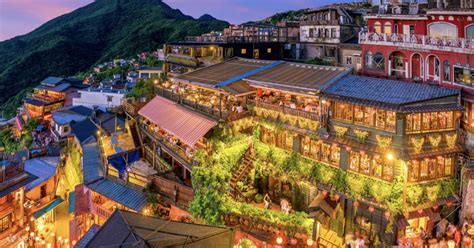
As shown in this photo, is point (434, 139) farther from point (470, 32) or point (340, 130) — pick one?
point (470, 32)

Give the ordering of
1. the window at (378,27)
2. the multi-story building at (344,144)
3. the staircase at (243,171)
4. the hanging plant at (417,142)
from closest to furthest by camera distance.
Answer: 1. the hanging plant at (417,142)
2. the multi-story building at (344,144)
3. the staircase at (243,171)
4. the window at (378,27)

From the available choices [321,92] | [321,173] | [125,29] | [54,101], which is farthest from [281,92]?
[125,29]

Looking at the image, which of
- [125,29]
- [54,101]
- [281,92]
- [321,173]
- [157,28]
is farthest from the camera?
[125,29]

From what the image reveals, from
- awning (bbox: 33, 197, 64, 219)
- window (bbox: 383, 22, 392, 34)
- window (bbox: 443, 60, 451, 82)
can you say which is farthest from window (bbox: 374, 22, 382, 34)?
awning (bbox: 33, 197, 64, 219)

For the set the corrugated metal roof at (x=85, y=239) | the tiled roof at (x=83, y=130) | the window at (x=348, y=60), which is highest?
the window at (x=348, y=60)

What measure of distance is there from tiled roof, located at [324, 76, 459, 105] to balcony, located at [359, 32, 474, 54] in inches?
151

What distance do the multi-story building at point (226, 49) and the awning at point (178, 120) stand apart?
38.6 ft

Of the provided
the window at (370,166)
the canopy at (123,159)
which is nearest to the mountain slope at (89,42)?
the canopy at (123,159)

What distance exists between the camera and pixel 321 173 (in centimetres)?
2423

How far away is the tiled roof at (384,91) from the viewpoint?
21578 mm

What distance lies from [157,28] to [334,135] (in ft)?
375

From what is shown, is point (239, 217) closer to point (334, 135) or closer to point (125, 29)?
point (334, 135)

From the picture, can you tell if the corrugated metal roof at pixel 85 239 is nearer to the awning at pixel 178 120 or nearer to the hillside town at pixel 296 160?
the hillside town at pixel 296 160

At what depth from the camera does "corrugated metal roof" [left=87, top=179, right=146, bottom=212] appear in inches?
1045
